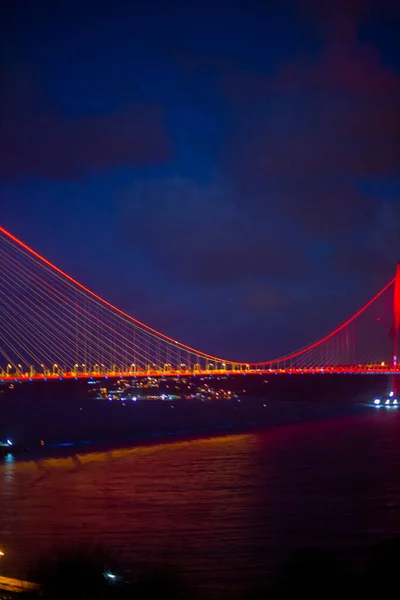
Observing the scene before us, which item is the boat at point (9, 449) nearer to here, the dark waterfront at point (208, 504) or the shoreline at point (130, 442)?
the shoreline at point (130, 442)

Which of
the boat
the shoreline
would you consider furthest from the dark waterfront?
the boat

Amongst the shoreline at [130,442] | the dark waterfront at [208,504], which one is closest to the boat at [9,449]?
the shoreline at [130,442]

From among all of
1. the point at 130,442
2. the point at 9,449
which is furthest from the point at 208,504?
the point at 130,442

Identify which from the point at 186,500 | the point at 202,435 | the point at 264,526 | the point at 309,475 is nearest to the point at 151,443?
the point at 202,435

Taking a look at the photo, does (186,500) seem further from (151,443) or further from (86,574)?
(151,443)

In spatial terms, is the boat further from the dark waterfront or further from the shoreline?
the dark waterfront

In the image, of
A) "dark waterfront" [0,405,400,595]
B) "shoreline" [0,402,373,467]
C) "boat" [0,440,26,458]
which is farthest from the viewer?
"boat" [0,440,26,458]

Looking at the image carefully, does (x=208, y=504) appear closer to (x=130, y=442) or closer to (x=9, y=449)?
(x=9, y=449)

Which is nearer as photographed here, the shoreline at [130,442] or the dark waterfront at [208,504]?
the dark waterfront at [208,504]
